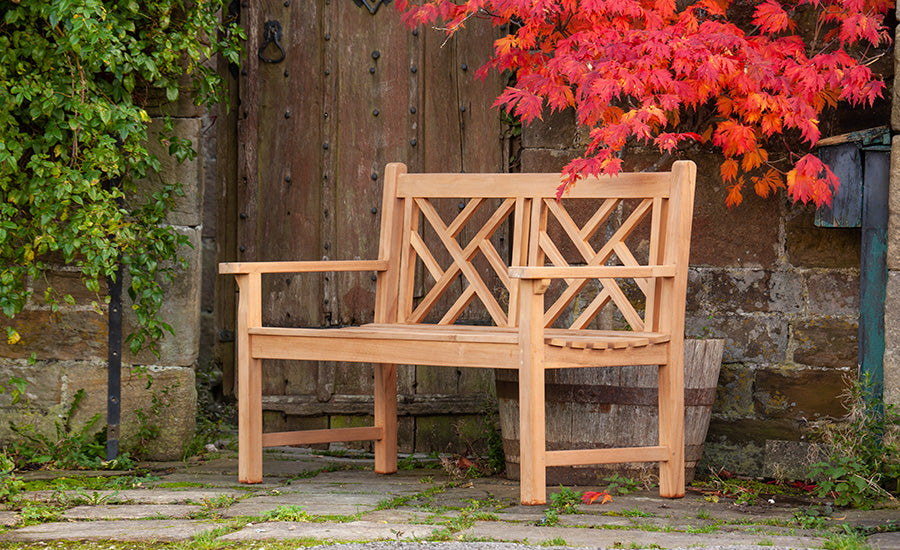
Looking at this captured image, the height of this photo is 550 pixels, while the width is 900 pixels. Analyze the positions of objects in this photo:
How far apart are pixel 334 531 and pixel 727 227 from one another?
1942 millimetres

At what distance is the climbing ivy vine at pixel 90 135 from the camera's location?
3533 mm

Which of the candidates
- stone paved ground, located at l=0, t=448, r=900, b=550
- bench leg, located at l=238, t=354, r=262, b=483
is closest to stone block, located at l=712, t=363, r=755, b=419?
stone paved ground, located at l=0, t=448, r=900, b=550

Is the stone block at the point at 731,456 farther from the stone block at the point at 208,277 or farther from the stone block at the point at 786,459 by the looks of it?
the stone block at the point at 208,277

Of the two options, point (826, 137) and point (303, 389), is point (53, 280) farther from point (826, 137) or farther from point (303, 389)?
point (826, 137)

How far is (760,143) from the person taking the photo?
3.75m

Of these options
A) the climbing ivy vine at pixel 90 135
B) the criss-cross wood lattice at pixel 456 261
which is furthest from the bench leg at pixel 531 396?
the climbing ivy vine at pixel 90 135

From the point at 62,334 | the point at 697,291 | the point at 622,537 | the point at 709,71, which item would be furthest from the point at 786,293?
the point at 62,334

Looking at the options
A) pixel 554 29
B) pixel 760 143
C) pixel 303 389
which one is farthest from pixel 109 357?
pixel 760 143

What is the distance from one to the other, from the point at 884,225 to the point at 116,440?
2838mm

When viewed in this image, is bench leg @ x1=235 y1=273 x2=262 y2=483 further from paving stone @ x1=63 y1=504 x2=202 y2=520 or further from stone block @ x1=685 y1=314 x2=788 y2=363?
stone block @ x1=685 y1=314 x2=788 y2=363

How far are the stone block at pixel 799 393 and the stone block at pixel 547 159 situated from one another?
108cm

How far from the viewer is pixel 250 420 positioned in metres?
3.37

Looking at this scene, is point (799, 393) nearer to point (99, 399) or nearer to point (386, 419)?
point (386, 419)

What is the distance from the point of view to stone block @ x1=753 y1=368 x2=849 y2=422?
3688mm
